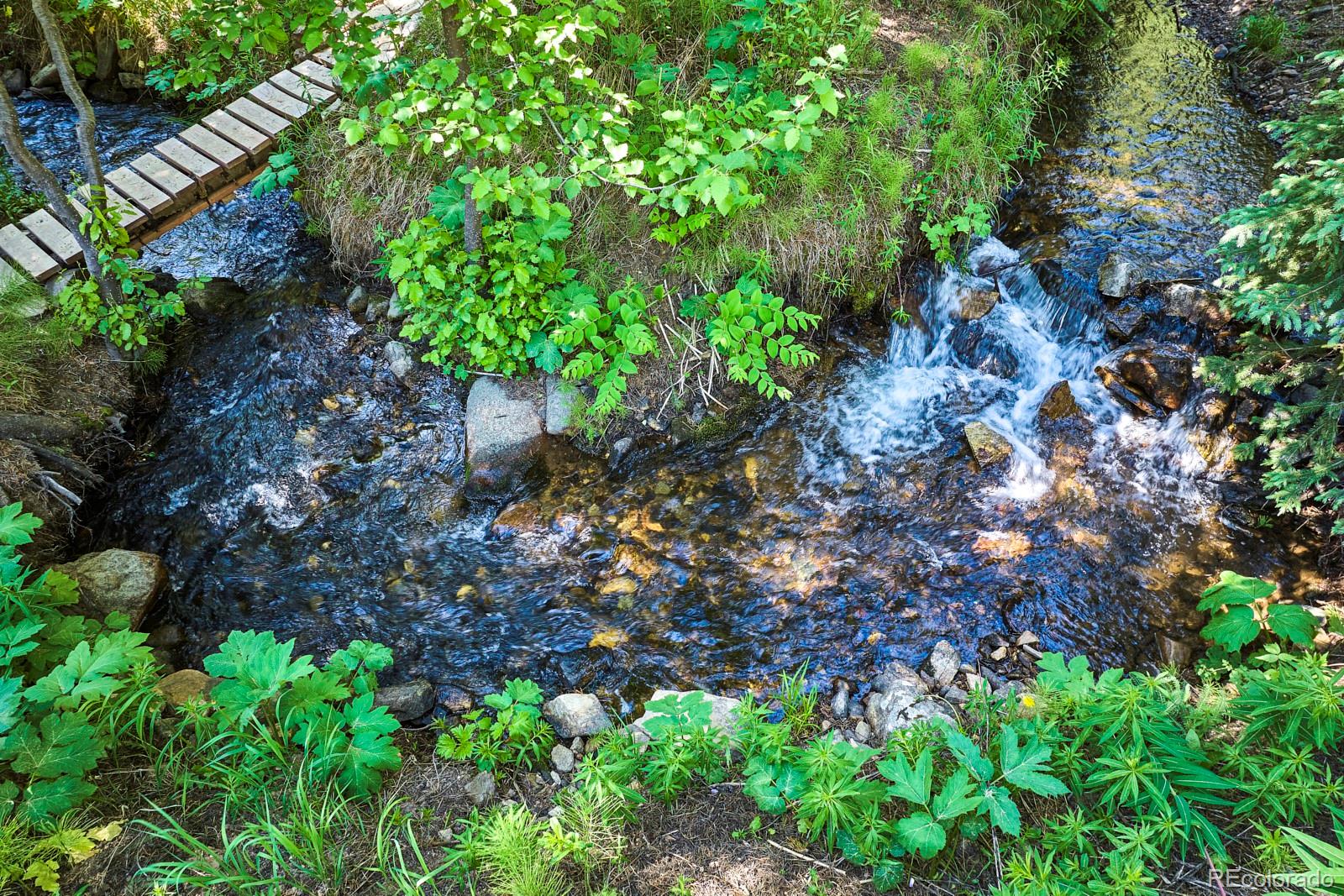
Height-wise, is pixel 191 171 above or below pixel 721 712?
above

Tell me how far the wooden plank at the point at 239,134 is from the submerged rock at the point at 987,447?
578 centimetres

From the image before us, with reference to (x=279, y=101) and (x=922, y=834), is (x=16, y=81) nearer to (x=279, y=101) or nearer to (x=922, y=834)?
(x=279, y=101)

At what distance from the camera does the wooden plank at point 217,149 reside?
18.1 feet

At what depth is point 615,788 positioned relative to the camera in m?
2.52

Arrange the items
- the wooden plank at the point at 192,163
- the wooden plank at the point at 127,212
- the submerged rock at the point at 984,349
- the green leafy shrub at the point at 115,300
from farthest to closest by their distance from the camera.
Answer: the wooden plank at the point at 192,163 < the submerged rock at the point at 984,349 < the wooden plank at the point at 127,212 < the green leafy shrub at the point at 115,300

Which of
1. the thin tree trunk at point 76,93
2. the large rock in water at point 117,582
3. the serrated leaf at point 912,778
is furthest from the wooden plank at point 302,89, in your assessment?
the serrated leaf at point 912,778

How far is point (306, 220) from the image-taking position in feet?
19.2

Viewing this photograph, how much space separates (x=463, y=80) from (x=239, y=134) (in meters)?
2.54

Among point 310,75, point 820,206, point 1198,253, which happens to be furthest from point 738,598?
point 310,75

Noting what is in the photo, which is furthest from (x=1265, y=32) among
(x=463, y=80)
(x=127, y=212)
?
(x=127, y=212)

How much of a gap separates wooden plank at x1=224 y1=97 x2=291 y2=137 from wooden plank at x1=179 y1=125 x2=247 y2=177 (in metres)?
0.26

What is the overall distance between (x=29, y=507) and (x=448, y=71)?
3.28 meters

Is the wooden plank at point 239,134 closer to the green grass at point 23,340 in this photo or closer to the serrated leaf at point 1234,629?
the green grass at point 23,340

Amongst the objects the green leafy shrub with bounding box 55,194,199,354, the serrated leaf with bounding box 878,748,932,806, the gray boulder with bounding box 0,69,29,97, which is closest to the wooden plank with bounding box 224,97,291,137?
the green leafy shrub with bounding box 55,194,199,354
